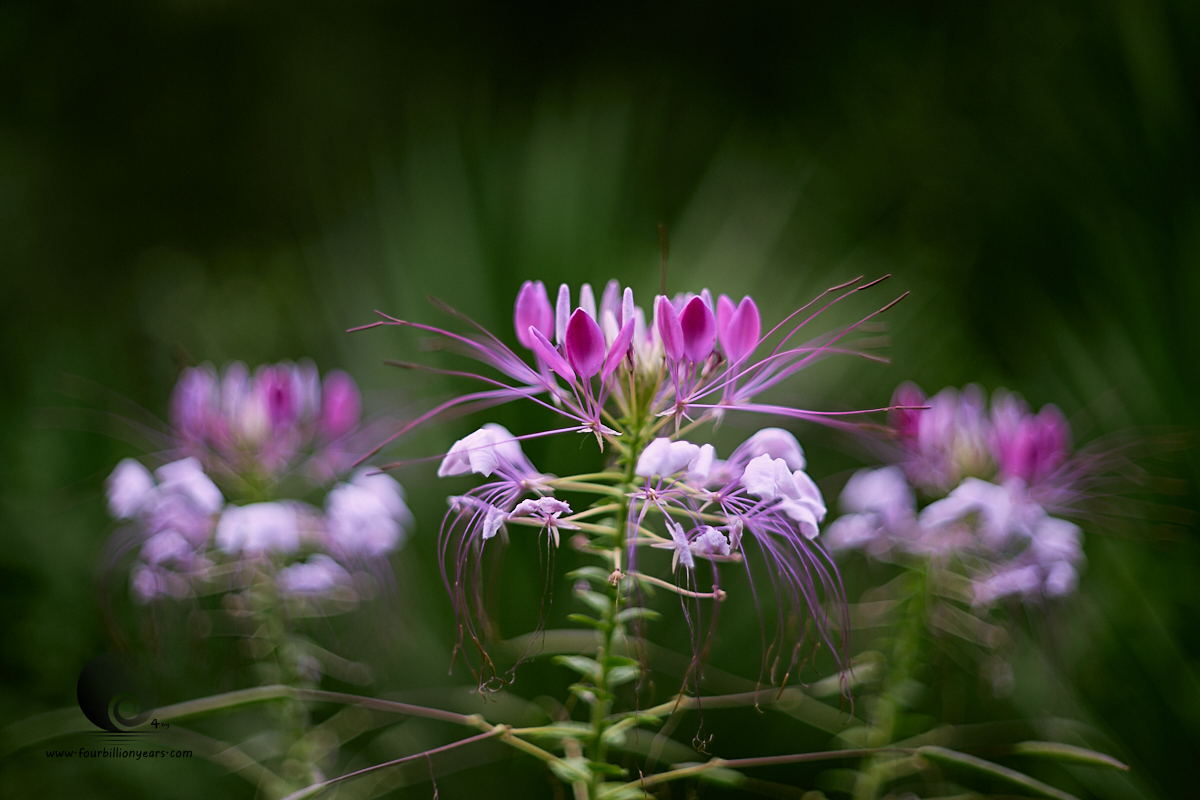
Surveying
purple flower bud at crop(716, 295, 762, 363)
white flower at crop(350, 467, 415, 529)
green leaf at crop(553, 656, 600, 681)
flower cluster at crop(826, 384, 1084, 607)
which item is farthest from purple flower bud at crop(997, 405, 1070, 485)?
white flower at crop(350, 467, 415, 529)

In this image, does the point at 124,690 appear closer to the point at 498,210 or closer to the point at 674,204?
the point at 498,210

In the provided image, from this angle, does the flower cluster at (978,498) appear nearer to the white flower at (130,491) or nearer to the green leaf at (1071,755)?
the green leaf at (1071,755)

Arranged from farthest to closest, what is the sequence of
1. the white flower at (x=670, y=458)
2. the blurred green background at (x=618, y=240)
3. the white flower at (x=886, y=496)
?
the blurred green background at (x=618, y=240) < the white flower at (x=886, y=496) < the white flower at (x=670, y=458)

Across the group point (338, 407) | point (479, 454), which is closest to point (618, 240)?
point (338, 407)

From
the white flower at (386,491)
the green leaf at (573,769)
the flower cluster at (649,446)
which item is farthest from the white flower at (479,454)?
the white flower at (386,491)

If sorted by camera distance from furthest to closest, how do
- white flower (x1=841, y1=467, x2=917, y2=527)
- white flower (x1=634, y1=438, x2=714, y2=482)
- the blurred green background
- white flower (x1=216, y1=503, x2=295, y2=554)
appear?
the blurred green background
white flower (x1=841, y1=467, x2=917, y2=527)
white flower (x1=216, y1=503, x2=295, y2=554)
white flower (x1=634, y1=438, x2=714, y2=482)

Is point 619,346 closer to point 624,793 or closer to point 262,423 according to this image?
point 624,793

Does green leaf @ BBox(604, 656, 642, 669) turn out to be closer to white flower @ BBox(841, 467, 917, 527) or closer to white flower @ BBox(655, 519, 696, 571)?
white flower @ BBox(655, 519, 696, 571)
